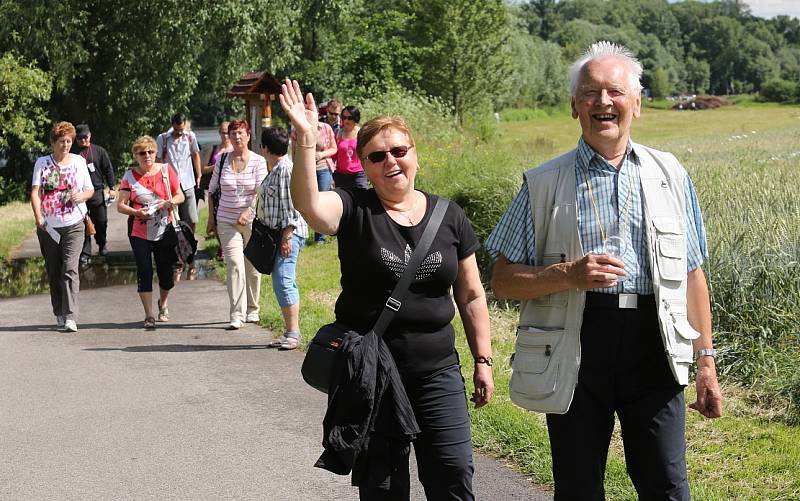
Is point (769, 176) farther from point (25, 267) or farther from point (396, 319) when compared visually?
point (25, 267)

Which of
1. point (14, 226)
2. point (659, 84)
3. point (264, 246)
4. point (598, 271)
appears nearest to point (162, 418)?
point (264, 246)

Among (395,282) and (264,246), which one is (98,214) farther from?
(395,282)

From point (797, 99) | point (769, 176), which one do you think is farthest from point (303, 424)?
point (797, 99)

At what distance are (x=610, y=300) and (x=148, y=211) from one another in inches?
290

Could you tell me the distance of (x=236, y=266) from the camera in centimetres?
1023

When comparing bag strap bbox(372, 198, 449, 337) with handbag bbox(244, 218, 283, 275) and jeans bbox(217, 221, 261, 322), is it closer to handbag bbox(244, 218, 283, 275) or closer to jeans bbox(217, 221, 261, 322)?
handbag bbox(244, 218, 283, 275)

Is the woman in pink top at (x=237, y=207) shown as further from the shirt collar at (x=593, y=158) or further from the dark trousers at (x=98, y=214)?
the shirt collar at (x=593, y=158)

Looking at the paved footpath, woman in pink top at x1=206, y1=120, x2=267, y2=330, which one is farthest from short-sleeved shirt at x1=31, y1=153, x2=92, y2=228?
woman in pink top at x1=206, y1=120, x2=267, y2=330

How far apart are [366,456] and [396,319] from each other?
1.78 feet

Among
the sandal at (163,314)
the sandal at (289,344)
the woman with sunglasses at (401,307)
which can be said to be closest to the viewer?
the woman with sunglasses at (401,307)

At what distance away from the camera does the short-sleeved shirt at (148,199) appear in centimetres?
1041

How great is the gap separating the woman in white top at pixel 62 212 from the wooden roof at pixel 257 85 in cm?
602

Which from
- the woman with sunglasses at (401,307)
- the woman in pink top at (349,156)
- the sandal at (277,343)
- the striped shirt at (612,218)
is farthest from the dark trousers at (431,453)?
the woman in pink top at (349,156)

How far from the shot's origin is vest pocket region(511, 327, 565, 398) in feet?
12.2
